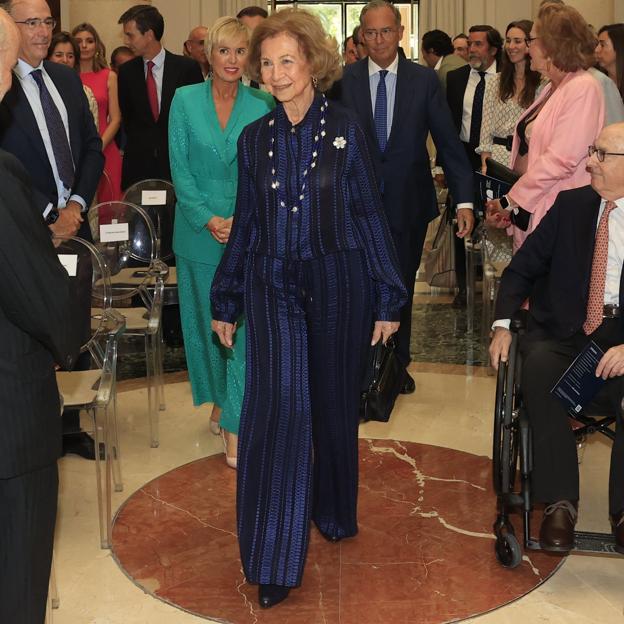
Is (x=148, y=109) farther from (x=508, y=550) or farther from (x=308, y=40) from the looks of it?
(x=508, y=550)

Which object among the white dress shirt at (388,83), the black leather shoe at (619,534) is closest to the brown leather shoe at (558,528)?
the black leather shoe at (619,534)

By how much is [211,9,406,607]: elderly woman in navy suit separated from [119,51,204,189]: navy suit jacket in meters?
3.71

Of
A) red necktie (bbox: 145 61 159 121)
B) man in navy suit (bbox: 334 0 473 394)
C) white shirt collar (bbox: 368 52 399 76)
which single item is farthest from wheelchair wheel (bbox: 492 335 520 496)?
red necktie (bbox: 145 61 159 121)

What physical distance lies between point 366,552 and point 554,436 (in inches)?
30.8

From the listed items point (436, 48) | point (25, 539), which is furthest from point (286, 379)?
point (436, 48)

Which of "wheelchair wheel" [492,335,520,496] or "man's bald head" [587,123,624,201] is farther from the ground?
"man's bald head" [587,123,624,201]

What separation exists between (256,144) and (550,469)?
1440 mm

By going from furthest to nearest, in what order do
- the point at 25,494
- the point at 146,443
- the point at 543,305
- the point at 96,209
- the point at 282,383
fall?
1. the point at 96,209
2. the point at 146,443
3. the point at 543,305
4. the point at 282,383
5. the point at 25,494

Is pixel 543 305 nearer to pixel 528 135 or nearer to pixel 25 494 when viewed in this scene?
pixel 528 135

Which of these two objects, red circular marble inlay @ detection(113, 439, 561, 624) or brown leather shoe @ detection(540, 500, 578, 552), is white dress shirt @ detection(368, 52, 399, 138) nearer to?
red circular marble inlay @ detection(113, 439, 561, 624)

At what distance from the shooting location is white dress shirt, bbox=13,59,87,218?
4.57 m

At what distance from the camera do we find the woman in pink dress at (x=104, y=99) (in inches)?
318

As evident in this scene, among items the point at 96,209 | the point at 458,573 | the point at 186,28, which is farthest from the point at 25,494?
the point at 186,28

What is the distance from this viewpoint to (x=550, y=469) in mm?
3574
